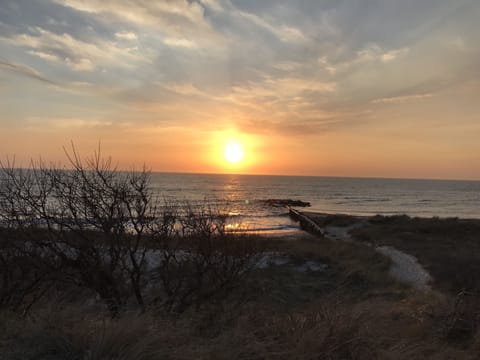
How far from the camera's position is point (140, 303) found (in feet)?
22.9

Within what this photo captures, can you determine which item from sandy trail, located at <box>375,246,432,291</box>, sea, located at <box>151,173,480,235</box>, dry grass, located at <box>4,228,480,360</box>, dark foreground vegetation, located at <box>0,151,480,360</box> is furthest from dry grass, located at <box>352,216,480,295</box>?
sea, located at <box>151,173,480,235</box>

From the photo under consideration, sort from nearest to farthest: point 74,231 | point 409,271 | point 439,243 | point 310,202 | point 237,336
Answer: point 237,336
point 74,231
point 409,271
point 439,243
point 310,202

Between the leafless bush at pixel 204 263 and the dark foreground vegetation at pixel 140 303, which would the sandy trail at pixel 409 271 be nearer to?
the dark foreground vegetation at pixel 140 303

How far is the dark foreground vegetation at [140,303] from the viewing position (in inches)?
150

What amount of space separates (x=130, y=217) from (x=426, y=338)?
6104 mm

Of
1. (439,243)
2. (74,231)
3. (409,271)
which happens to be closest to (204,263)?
(74,231)

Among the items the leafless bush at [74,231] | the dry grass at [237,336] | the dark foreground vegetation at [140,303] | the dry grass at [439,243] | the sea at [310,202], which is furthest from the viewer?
the sea at [310,202]

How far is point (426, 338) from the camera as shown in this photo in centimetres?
562

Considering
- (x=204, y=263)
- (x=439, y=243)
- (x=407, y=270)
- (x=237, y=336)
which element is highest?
(x=237, y=336)

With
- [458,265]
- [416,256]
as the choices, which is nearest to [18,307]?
[458,265]

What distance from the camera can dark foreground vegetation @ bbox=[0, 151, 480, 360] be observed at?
→ 381 centimetres

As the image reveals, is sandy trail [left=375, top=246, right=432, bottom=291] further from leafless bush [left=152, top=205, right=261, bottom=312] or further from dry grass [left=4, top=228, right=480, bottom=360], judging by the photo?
leafless bush [left=152, top=205, right=261, bottom=312]

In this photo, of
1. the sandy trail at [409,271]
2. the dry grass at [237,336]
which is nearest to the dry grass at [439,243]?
the sandy trail at [409,271]

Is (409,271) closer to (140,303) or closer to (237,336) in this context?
(140,303)
